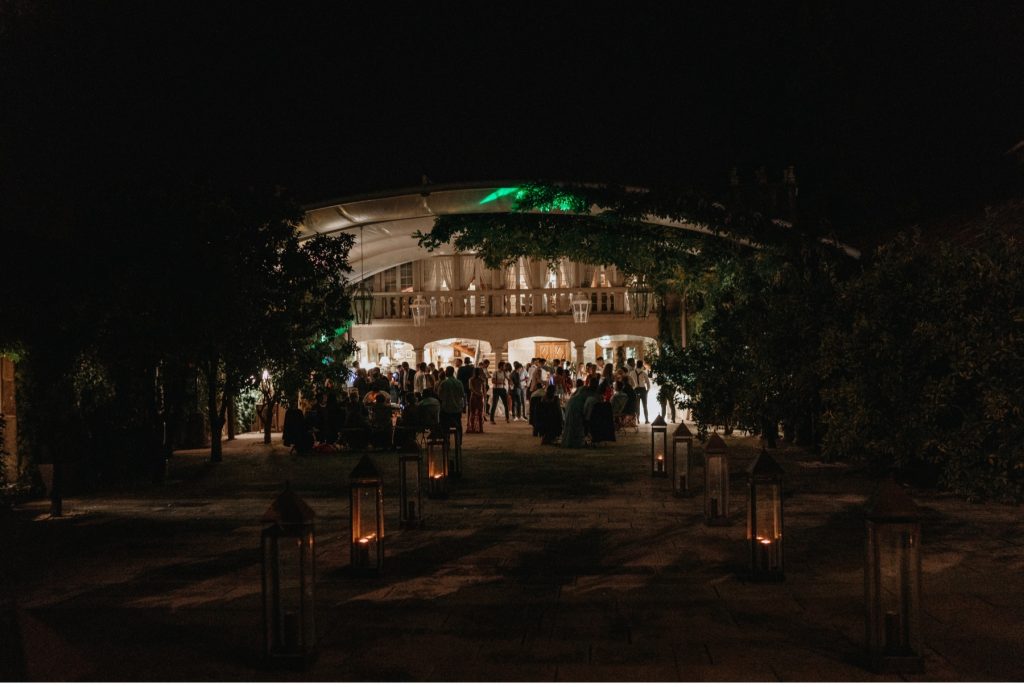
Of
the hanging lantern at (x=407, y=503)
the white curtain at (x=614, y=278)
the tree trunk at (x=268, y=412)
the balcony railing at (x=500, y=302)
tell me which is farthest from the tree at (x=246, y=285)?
the white curtain at (x=614, y=278)

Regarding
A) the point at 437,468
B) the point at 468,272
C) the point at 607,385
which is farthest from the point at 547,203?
the point at 468,272

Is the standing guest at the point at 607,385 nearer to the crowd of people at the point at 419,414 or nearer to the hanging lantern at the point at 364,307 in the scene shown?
the crowd of people at the point at 419,414

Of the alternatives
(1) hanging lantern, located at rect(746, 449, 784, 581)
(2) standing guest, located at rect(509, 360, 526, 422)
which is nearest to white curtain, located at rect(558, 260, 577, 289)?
(2) standing guest, located at rect(509, 360, 526, 422)

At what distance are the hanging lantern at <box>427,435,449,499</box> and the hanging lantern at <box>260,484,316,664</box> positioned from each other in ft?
22.6

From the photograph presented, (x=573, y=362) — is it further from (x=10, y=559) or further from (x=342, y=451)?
(x=10, y=559)

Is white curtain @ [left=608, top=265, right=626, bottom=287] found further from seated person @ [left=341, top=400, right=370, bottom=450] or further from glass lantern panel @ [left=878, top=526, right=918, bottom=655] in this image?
glass lantern panel @ [left=878, top=526, right=918, bottom=655]

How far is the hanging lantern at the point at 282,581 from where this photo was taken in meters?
5.49

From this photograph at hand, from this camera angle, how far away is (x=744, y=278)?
1816 centimetres

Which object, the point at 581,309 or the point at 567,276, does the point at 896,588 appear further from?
the point at 567,276

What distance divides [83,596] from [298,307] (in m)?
11.2

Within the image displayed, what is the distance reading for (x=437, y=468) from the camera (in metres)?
12.7

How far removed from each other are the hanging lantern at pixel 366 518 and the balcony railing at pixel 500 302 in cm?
2457

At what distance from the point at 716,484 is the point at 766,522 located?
2.65 meters

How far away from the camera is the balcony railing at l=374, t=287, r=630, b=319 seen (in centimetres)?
3247
